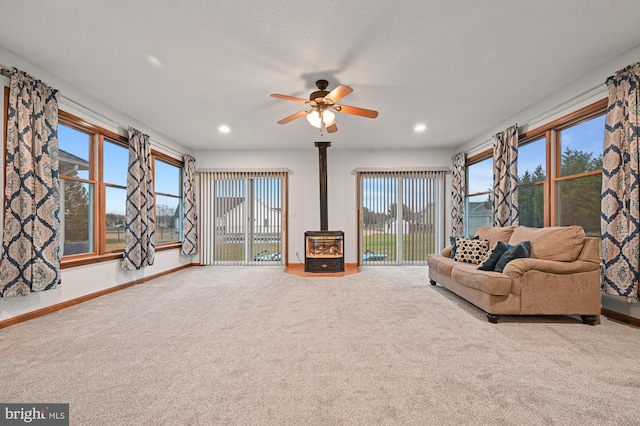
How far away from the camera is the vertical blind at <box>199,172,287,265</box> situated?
6.36m

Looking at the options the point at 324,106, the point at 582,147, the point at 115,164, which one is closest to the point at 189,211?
the point at 115,164

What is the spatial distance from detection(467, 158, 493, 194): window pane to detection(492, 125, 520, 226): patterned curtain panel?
799 millimetres

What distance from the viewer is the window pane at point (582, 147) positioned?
10.4 ft

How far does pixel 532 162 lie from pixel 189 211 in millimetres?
6178

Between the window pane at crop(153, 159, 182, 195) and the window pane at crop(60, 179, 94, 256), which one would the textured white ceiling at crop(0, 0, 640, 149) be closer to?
the window pane at crop(60, 179, 94, 256)

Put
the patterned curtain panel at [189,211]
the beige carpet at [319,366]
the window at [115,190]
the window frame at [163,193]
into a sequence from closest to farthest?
1. the beige carpet at [319,366]
2. the window at [115,190]
3. the window frame at [163,193]
4. the patterned curtain panel at [189,211]

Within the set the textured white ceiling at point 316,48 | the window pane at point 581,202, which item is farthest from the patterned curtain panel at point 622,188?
the window pane at point 581,202

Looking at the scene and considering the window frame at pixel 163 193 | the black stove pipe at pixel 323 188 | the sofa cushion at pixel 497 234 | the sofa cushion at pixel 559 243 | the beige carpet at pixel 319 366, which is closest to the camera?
the beige carpet at pixel 319 366

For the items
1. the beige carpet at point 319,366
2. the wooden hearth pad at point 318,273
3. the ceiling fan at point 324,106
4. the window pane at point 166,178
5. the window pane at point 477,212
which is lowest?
the wooden hearth pad at point 318,273

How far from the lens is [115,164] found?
170 inches

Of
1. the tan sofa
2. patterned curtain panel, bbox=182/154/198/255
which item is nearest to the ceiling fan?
the tan sofa

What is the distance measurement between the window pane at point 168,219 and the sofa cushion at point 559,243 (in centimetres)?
597

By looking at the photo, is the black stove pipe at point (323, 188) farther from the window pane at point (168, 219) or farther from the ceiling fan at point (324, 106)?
the window pane at point (168, 219)

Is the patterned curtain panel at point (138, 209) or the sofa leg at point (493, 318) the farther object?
the patterned curtain panel at point (138, 209)
